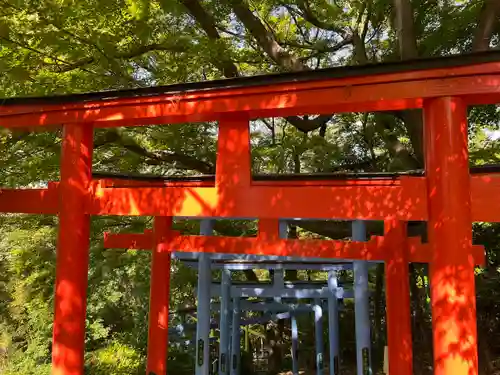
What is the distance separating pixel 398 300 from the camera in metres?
6.35

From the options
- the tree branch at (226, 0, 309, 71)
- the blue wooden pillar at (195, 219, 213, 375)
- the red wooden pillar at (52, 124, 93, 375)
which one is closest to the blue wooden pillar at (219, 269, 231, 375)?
the blue wooden pillar at (195, 219, 213, 375)

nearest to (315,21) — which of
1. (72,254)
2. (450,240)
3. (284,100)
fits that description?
(284,100)

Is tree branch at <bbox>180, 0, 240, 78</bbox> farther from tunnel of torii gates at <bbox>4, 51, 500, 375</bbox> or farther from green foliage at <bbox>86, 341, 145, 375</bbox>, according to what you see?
green foliage at <bbox>86, 341, 145, 375</bbox>

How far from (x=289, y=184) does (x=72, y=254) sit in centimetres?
185

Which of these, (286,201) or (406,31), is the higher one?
(406,31)

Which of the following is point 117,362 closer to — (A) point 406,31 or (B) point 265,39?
(B) point 265,39

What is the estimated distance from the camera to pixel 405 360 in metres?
6.15

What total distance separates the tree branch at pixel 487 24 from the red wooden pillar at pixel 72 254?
17.8 ft

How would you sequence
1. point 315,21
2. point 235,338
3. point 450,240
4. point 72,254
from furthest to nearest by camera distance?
point 235,338
point 315,21
point 72,254
point 450,240

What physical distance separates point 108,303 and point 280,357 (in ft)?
20.5

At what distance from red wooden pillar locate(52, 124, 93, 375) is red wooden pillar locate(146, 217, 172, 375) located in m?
2.60

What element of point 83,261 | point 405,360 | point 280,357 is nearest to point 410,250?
point 405,360

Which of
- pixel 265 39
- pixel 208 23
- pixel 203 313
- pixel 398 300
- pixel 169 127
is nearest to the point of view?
pixel 398 300

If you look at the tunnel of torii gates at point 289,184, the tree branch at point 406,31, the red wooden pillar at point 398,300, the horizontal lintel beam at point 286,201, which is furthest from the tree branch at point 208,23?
the horizontal lintel beam at point 286,201
